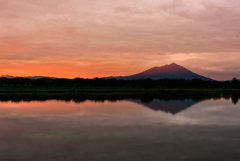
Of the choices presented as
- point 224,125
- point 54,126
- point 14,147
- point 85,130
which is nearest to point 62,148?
point 14,147

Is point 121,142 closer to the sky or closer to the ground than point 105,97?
closer to the ground

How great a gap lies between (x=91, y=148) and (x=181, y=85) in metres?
137

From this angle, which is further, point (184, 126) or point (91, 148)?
point (184, 126)

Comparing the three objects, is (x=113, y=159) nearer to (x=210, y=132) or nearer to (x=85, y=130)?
(x=85, y=130)

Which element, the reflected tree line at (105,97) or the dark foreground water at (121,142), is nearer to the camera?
Answer: the dark foreground water at (121,142)

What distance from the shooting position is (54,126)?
1988cm

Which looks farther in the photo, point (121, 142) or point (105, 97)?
point (105, 97)

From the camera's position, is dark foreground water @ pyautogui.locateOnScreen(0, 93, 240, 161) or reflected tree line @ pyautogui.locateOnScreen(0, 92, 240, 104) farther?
reflected tree line @ pyautogui.locateOnScreen(0, 92, 240, 104)

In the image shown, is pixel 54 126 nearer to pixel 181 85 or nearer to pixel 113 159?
pixel 113 159

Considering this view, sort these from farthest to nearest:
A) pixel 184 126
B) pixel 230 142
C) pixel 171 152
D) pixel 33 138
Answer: pixel 184 126, pixel 33 138, pixel 230 142, pixel 171 152

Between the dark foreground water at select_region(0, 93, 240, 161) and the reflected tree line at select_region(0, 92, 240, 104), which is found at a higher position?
the reflected tree line at select_region(0, 92, 240, 104)

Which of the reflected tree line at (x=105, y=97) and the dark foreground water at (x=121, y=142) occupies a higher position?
the reflected tree line at (x=105, y=97)

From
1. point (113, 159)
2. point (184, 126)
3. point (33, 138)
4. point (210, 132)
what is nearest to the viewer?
point (113, 159)

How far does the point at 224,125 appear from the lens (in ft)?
67.3
